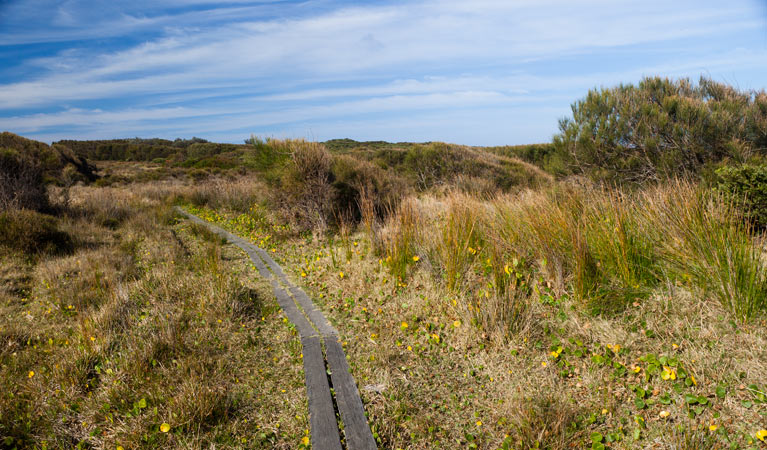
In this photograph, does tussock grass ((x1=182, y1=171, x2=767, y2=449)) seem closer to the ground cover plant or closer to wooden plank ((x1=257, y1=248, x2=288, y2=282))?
the ground cover plant

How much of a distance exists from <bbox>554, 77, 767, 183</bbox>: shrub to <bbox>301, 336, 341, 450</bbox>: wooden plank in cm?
803

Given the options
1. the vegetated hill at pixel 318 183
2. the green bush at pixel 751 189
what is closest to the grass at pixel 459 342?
the green bush at pixel 751 189

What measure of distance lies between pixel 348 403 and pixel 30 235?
747 cm

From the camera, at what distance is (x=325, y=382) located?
3148mm

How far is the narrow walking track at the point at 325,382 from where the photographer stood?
257cm

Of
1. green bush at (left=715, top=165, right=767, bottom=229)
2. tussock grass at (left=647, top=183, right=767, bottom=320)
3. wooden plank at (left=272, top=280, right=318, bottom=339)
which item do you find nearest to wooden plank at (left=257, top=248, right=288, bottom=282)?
wooden plank at (left=272, top=280, right=318, bottom=339)

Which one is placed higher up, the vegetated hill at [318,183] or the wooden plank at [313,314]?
the vegetated hill at [318,183]

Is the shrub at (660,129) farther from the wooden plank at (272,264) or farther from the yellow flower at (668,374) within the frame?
the wooden plank at (272,264)

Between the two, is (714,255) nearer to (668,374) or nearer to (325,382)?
(668,374)

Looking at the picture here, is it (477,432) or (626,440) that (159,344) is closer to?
(477,432)

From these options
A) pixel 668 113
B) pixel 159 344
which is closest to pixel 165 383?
pixel 159 344

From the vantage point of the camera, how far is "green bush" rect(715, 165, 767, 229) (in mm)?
4637

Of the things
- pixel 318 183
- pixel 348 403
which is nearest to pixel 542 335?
pixel 348 403

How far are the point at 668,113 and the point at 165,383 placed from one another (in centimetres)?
1137
